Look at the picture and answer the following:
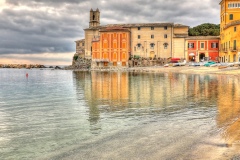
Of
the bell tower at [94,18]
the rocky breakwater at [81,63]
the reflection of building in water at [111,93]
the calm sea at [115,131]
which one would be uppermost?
the bell tower at [94,18]

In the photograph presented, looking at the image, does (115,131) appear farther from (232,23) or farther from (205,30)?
(205,30)

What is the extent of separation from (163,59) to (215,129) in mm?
83252

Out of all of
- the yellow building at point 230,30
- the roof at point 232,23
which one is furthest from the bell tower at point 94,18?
the roof at point 232,23

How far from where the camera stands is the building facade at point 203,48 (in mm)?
82688

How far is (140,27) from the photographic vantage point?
93.5m

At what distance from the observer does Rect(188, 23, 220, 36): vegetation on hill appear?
10171cm

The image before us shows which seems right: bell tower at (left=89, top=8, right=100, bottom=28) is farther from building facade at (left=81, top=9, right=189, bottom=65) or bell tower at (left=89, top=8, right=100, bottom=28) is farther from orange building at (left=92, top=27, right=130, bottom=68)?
orange building at (left=92, top=27, right=130, bottom=68)

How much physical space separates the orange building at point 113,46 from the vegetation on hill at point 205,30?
1078 inches

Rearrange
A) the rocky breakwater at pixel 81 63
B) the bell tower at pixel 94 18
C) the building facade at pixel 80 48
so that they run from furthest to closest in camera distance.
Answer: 1. the building facade at pixel 80 48
2. the bell tower at pixel 94 18
3. the rocky breakwater at pixel 81 63

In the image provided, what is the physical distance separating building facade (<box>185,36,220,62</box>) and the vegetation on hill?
18.8 meters

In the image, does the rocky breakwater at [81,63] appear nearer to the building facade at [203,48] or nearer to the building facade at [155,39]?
the building facade at [155,39]

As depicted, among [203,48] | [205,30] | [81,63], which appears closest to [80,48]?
[81,63]

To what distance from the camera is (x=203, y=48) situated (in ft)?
275

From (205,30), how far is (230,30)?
36594mm
